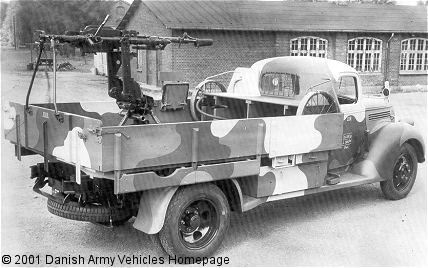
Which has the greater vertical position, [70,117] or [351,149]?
[70,117]

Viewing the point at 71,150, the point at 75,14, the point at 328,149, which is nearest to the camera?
the point at 71,150

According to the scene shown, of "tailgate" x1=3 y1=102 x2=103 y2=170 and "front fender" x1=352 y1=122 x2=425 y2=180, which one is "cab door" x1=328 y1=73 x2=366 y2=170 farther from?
"tailgate" x1=3 y1=102 x2=103 y2=170

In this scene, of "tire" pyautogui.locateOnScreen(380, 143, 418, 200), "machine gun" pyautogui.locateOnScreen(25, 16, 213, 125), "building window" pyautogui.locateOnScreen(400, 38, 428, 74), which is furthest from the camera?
"building window" pyautogui.locateOnScreen(400, 38, 428, 74)

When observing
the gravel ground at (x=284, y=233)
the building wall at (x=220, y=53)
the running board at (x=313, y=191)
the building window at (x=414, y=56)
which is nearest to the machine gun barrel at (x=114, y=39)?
the running board at (x=313, y=191)

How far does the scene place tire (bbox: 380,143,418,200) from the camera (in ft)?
25.4

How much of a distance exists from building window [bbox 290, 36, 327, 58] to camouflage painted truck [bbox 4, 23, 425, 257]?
57.5 ft

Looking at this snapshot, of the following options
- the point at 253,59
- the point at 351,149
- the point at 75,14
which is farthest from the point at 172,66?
the point at 351,149

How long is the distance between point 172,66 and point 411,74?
13.6 meters

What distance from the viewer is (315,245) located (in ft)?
19.9

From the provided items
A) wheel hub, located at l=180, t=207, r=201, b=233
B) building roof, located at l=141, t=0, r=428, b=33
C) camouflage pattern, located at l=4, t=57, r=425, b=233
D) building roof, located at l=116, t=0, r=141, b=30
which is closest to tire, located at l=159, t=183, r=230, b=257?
wheel hub, located at l=180, t=207, r=201, b=233

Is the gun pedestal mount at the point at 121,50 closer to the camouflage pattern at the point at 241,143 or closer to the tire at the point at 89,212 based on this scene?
the camouflage pattern at the point at 241,143

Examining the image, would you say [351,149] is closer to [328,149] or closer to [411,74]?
[328,149]

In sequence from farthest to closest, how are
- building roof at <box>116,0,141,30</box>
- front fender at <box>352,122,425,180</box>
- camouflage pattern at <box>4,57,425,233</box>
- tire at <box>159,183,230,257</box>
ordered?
A: building roof at <box>116,0,141,30</box> < front fender at <box>352,122,425,180</box> < tire at <box>159,183,230,257</box> < camouflage pattern at <box>4,57,425,233</box>

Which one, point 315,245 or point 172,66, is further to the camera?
point 172,66
